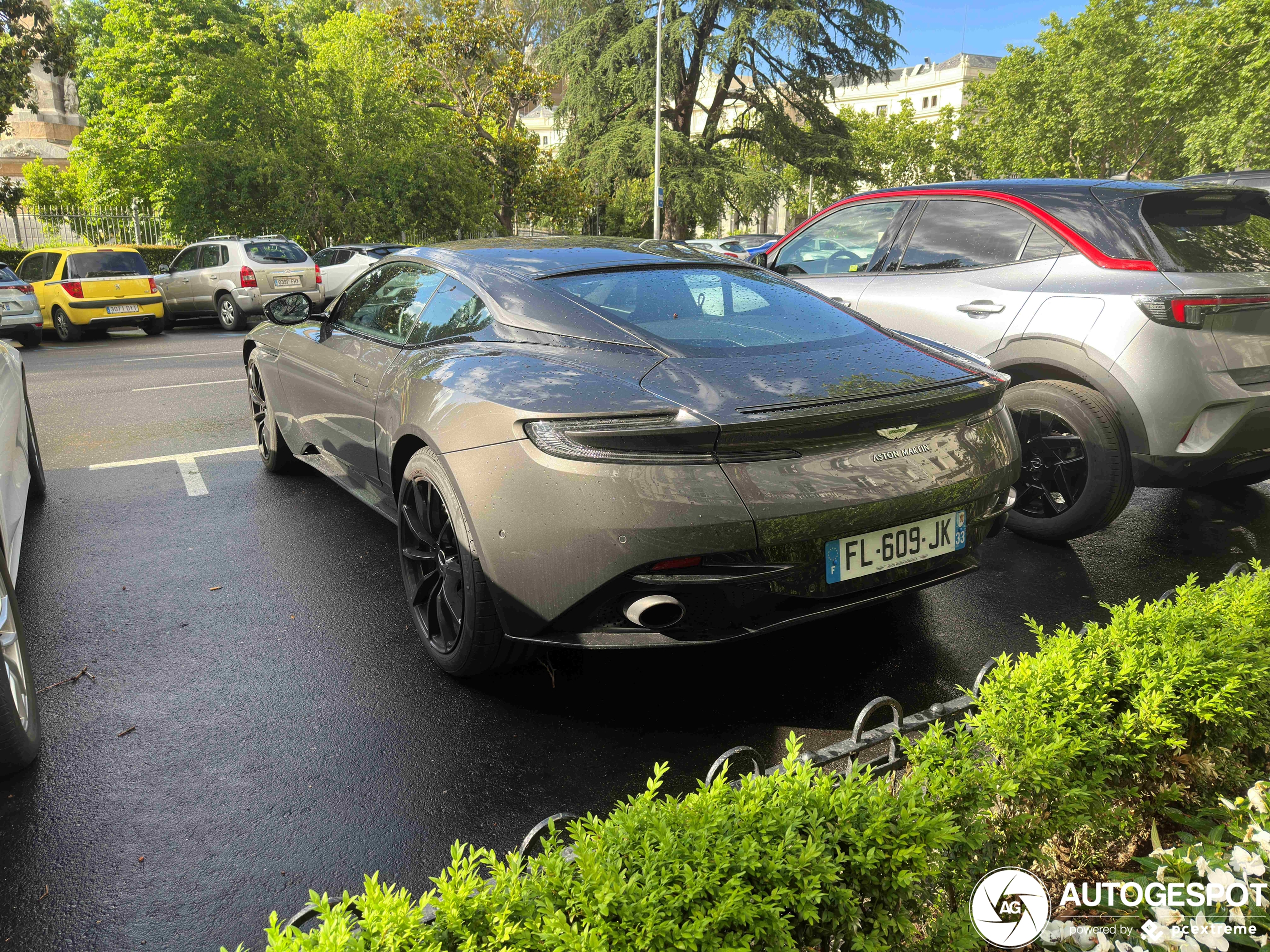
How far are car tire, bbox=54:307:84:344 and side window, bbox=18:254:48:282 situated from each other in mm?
1273

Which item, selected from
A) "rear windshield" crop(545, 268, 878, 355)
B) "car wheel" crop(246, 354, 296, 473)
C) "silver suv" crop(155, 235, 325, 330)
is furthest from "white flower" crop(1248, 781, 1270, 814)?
"silver suv" crop(155, 235, 325, 330)

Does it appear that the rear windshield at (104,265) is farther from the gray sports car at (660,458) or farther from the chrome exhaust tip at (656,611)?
the chrome exhaust tip at (656,611)

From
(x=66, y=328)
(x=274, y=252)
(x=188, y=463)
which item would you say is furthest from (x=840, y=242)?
(x=66, y=328)

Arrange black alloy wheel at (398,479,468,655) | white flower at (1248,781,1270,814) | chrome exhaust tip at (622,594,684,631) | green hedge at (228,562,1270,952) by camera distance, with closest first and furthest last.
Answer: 1. green hedge at (228,562,1270,952)
2. white flower at (1248,781,1270,814)
3. chrome exhaust tip at (622,594,684,631)
4. black alloy wheel at (398,479,468,655)

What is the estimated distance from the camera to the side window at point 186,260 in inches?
759

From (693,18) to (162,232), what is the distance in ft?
60.2

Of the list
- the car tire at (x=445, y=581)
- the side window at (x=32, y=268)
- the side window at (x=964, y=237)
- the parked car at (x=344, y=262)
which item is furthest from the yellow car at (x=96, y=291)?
the car tire at (x=445, y=581)

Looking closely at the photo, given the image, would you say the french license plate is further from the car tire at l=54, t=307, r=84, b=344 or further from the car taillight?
the car tire at l=54, t=307, r=84, b=344

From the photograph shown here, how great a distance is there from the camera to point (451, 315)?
3.90m

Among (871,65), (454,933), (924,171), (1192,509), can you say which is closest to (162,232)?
(871,65)

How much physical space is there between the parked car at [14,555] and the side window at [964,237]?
4.69 metres

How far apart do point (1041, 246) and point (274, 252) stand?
55.7ft

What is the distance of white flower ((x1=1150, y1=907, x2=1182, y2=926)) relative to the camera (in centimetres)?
181

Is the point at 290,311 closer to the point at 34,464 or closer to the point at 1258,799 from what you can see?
the point at 34,464
